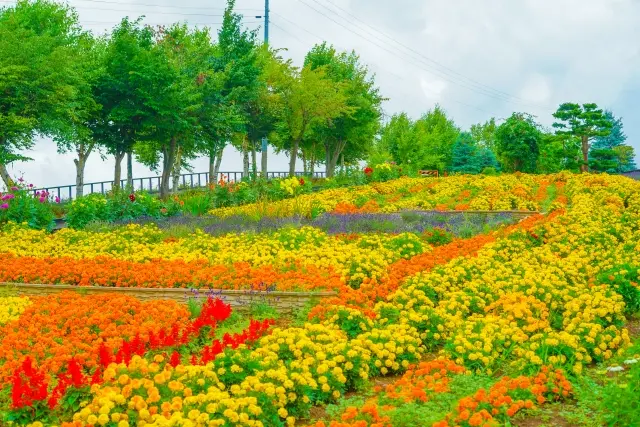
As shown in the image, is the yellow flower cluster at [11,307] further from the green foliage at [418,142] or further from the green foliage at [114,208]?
the green foliage at [418,142]

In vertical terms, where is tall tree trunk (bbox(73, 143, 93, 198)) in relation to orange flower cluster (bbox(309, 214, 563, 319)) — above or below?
above

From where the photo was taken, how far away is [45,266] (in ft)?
39.6

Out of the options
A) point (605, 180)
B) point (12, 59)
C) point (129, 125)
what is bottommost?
point (605, 180)

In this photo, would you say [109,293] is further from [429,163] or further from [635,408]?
[429,163]

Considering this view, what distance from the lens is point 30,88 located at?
3038cm

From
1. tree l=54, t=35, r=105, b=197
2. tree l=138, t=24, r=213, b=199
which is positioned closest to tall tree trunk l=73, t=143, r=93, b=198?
tree l=54, t=35, r=105, b=197

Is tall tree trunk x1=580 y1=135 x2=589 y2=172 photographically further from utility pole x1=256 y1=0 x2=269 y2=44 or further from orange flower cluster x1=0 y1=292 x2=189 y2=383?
orange flower cluster x1=0 y1=292 x2=189 y2=383

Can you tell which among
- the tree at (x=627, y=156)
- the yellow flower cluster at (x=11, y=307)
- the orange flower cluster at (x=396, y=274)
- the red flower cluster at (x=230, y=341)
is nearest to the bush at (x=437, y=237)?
the orange flower cluster at (x=396, y=274)

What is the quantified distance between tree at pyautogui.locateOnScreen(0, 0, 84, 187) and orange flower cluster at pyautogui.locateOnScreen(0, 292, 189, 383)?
21.0 metres

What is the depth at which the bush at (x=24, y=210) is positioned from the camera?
60.7 feet

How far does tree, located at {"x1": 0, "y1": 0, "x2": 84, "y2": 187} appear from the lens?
1164 inches

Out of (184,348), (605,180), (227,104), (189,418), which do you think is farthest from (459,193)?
(189,418)

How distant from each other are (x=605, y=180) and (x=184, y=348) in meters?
24.7

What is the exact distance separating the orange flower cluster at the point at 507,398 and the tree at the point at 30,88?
26.1 m
